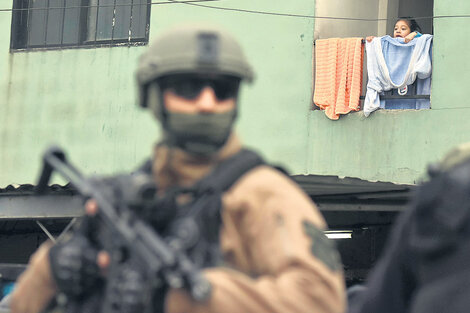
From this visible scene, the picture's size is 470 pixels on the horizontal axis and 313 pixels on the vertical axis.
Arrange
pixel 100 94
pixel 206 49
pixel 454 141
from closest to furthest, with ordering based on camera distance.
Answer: pixel 206 49 → pixel 454 141 → pixel 100 94

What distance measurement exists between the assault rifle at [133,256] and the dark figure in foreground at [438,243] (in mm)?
533

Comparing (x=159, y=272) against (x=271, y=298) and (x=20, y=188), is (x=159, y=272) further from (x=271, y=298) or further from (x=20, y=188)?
(x=20, y=188)

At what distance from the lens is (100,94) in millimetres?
15984

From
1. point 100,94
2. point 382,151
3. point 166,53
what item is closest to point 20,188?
point 100,94

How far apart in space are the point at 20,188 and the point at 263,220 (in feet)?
32.6

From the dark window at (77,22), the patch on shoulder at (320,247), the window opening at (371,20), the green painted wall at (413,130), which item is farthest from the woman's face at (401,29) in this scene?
the patch on shoulder at (320,247)

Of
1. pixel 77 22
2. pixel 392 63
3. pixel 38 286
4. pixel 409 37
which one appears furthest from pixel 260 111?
pixel 38 286

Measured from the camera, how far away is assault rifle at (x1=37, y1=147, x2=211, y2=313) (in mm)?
3184

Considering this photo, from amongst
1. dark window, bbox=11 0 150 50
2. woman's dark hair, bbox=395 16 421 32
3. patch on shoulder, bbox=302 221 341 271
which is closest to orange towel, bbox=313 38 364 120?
woman's dark hair, bbox=395 16 421 32

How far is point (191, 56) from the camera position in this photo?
3.48 m

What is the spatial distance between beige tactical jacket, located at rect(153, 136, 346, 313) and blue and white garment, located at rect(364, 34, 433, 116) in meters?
11.0

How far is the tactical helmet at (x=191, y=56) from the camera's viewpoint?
349 cm

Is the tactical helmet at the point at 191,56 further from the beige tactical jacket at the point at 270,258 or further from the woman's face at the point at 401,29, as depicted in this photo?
the woman's face at the point at 401,29

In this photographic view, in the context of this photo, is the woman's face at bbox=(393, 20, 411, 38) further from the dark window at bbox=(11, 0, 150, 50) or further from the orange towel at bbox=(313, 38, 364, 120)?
the dark window at bbox=(11, 0, 150, 50)
